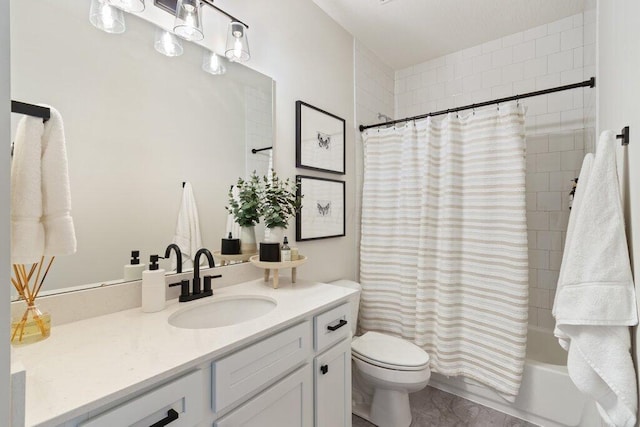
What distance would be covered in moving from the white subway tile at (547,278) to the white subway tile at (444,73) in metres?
1.77

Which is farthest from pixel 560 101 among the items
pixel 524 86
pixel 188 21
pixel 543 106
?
pixel 188 21

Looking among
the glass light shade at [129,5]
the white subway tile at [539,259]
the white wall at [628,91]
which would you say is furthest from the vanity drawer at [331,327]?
the white subway tile at [539,259]

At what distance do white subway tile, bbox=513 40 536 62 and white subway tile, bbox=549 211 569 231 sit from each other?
1097 millimetres

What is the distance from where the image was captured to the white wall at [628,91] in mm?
743

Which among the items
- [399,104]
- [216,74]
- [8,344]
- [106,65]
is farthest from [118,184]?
[399,104]

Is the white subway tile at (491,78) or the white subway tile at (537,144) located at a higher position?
the white subway tile at (491,78)

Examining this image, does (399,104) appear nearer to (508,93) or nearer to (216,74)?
(508,93)

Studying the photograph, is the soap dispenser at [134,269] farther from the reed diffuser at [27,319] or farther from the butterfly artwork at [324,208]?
the butterfly artwork at [324,208]

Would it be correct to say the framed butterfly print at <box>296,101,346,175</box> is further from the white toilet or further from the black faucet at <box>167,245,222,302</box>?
the white toilet

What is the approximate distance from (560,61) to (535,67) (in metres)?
0.15

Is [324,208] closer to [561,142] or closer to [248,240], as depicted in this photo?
[248,240]

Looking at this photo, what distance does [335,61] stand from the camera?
2225mm

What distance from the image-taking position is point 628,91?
815mm

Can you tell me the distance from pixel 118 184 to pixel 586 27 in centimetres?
283
